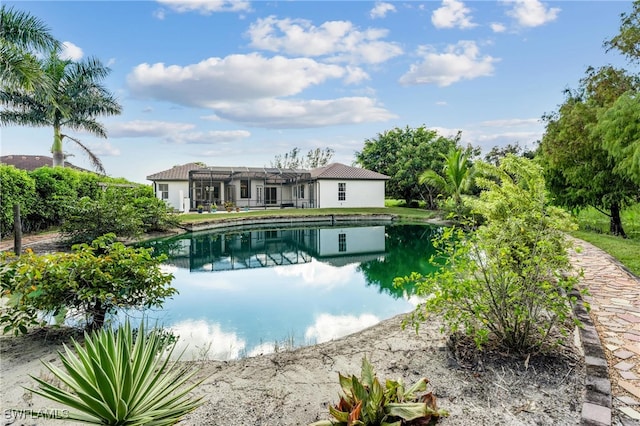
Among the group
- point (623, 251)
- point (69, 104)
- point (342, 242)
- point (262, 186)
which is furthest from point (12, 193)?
point (262, 186)

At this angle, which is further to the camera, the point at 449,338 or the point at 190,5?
the point at 190,5

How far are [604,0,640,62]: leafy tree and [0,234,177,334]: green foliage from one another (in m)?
12.4

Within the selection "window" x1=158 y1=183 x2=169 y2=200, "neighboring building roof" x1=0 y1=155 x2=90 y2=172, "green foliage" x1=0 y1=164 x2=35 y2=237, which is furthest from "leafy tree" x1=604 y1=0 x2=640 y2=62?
"neighboring building roof" x1=0 y1=155 x2=90 y2=172

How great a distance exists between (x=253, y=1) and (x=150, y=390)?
1283cm

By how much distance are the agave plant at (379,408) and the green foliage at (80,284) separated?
291cm

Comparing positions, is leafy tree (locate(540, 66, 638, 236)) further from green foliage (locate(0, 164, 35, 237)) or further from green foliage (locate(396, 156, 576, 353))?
green foliage (locate(0, 164, 35, 237))

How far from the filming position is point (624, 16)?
31.2ft

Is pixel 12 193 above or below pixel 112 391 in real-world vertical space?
above

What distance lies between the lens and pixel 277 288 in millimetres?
8172

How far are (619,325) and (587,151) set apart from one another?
10396 mm

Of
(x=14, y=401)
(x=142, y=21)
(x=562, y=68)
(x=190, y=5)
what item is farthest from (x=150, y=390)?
(x=562, y=68)

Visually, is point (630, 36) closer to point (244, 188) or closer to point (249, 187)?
point (249, 187)

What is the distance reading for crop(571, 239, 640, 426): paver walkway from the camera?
254cm

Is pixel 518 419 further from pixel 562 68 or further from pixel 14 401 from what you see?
pixel 562 68
